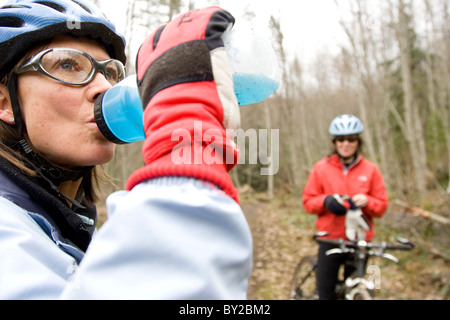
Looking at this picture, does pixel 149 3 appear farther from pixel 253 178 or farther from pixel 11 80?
pixel 253 178

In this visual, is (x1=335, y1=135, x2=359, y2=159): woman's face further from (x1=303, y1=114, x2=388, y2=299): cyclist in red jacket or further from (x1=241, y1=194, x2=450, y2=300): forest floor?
(x1=241, y1=194, x2=450, y2=300): forest floor

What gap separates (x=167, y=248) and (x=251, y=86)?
24.3 inches

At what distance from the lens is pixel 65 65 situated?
1300 mm

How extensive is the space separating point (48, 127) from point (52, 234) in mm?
466

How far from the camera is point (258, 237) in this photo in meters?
11.1

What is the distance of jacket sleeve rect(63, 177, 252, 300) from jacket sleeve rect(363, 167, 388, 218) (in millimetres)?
4082

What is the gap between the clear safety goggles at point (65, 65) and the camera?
1.26 metres

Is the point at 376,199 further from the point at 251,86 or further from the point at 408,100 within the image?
the point at 408,100

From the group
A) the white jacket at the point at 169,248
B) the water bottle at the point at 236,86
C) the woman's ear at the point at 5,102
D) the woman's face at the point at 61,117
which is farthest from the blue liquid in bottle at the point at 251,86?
the woman's ear at the point at 5,102

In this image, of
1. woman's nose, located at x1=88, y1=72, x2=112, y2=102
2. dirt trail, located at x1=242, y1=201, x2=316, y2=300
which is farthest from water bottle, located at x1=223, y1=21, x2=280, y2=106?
dirt trail, located at x1=242, y1=201, x2=316, y2=300

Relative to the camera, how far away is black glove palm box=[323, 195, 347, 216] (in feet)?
13.4

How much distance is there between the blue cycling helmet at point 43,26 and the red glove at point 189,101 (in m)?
0.83

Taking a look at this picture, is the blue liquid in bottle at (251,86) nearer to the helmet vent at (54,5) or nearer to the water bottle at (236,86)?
the water bottle at (236,86)

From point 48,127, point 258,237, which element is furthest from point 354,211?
point 258,237
